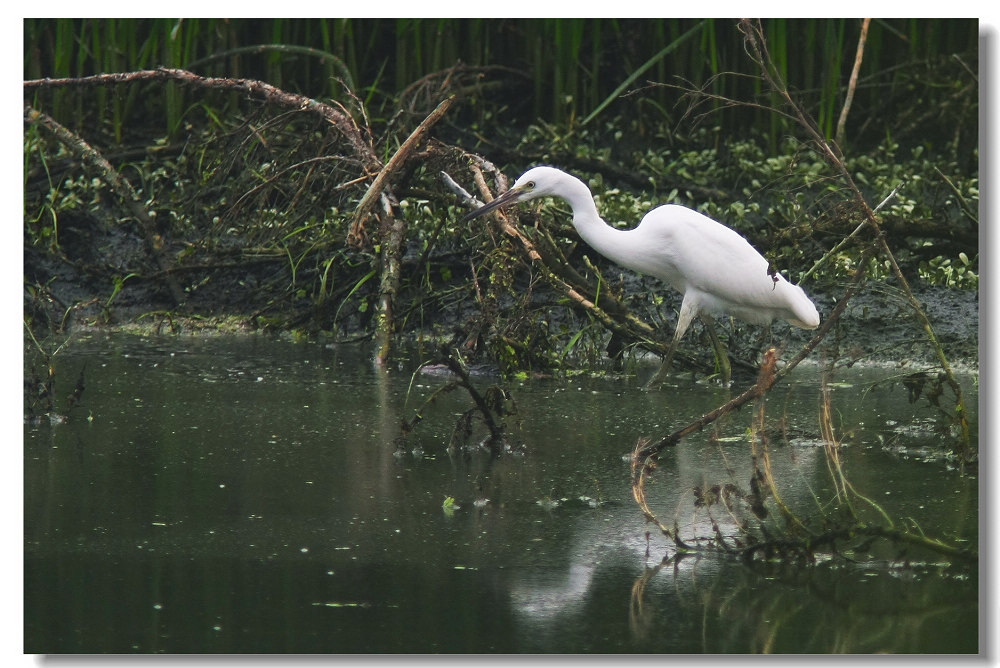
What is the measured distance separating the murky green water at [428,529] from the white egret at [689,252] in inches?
12.6

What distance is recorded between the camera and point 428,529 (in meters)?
2.74

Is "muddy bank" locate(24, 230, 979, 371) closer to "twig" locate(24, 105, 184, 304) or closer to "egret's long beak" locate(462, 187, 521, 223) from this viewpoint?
"twig" locate(24, 105, 184, 304)

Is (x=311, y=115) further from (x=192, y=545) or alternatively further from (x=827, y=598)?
(x=827, y=598)

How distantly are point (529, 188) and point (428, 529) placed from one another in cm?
136

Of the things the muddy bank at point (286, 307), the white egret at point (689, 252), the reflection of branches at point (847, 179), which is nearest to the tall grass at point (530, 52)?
the muddy bank at point (286, 307)

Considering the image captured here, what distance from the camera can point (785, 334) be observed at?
4.86m

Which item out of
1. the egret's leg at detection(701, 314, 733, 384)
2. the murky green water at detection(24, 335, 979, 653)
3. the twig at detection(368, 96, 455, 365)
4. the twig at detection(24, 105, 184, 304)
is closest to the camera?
the murky green water at detection(24, 335, 979, 653)

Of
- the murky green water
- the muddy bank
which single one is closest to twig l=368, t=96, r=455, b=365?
the muddy bank

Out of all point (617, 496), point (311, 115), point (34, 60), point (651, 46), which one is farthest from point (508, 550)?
point (651, 46)

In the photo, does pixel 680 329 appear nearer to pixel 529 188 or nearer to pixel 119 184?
pixel 529 188

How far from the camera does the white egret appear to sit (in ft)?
12.6

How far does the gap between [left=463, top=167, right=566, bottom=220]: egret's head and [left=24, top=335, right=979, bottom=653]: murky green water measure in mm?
593

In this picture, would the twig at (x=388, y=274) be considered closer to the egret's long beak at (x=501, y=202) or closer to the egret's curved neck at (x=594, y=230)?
the egret's long beak at (x=501, y=202)

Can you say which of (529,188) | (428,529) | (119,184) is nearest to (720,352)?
(529,188)
